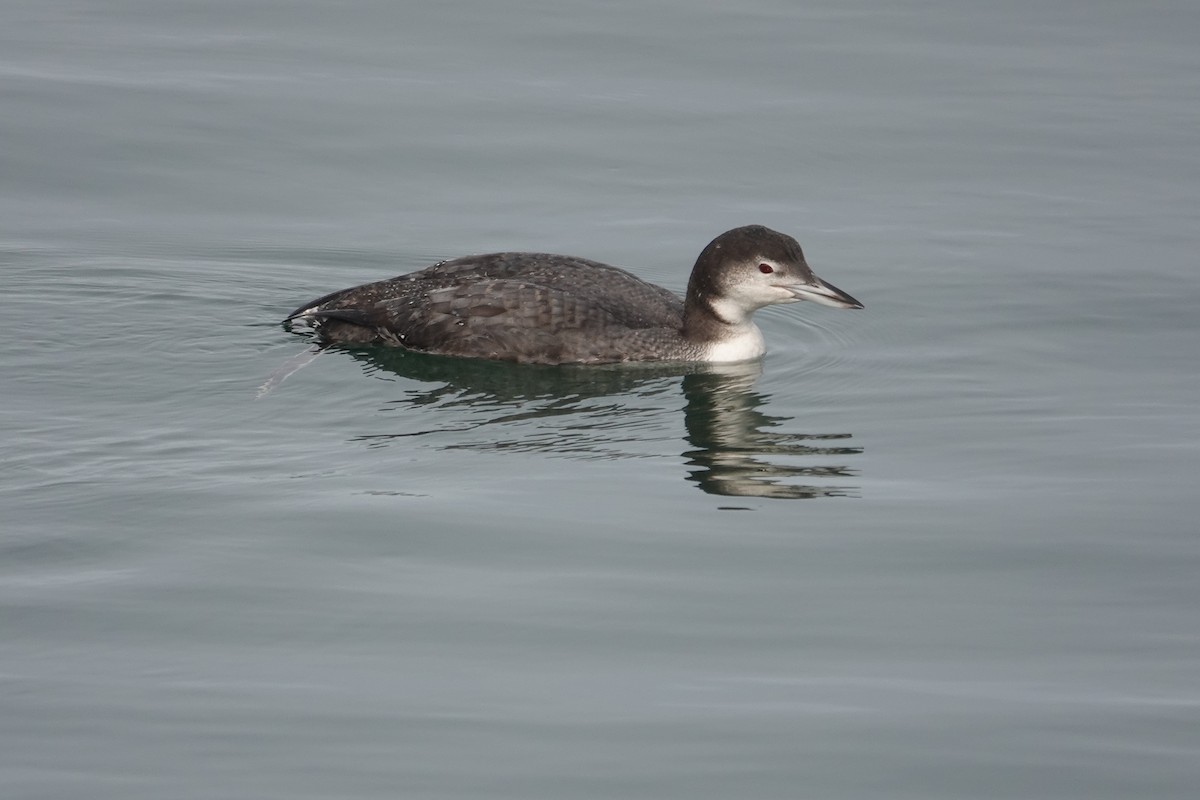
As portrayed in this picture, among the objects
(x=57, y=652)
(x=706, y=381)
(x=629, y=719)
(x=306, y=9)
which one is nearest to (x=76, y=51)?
(x=306, y=9)

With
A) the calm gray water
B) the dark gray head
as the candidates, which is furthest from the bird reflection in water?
the dark gray head

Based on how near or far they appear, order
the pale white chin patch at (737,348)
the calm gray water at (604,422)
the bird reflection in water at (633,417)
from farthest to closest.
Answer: the pale white chin patch at (737,348)
the bird reflection in water at (633,417)
the calm gray water at (604,422)

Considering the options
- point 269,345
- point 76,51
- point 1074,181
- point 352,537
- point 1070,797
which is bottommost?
point 1070,797

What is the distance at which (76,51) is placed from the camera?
1648 cm

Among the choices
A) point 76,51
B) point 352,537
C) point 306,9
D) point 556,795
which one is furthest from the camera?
point 306,9

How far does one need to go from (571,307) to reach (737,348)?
1.04 metres

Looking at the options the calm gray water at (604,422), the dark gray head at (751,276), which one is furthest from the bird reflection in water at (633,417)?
the dark gray head at (751,276)

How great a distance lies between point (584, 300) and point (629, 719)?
5112 millimetres

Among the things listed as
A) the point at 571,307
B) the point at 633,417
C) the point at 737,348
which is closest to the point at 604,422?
the point at 633,417

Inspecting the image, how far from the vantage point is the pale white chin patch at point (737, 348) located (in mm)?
11172

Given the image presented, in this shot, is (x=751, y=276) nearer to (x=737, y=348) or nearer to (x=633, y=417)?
(x=737, y=348)

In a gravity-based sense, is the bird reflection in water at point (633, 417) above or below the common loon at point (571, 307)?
below

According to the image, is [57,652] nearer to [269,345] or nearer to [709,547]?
[709,547]

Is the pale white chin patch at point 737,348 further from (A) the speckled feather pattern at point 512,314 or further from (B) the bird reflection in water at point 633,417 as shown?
(A) the speckled feather pattern at point 512,314
